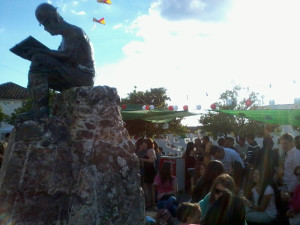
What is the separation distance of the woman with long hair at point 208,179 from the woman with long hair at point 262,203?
117 centimetres

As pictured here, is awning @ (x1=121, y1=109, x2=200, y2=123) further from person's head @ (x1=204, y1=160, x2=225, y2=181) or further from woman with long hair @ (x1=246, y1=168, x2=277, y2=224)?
person's head @ (x1=204, y1=160, x2=225, y2=181)

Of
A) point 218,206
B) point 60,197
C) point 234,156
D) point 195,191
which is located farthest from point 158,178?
point 60,197

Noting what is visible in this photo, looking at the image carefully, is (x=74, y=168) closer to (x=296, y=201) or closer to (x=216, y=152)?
(x=296, y=201)

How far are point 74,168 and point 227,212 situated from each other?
61.9 inches

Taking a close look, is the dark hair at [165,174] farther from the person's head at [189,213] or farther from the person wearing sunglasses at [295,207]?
the person's head at [189,213]

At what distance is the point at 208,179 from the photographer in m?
4.40

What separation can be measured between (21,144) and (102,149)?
0.75 meters

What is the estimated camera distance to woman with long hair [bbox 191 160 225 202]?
434cm

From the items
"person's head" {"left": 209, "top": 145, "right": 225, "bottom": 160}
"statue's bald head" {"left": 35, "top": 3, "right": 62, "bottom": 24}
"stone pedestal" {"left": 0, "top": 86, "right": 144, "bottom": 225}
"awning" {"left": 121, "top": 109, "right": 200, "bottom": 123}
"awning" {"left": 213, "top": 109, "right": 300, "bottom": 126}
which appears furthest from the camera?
"awning" {"left": 121, "top": 109, "right": 200, "bottom": 123}

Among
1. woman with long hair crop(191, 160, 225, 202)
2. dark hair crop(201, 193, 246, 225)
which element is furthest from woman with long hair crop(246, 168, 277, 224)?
dark hair crop(201, 193, 246, 225)

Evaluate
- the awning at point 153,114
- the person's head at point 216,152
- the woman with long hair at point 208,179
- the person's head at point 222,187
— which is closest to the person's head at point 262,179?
the person's head at point 216,152

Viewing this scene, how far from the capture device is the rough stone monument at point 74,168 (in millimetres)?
2898

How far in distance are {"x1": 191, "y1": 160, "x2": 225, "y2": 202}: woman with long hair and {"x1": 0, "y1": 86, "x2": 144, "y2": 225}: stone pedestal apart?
4.54ft

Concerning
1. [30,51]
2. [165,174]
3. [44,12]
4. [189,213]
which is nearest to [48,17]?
[44,12]
